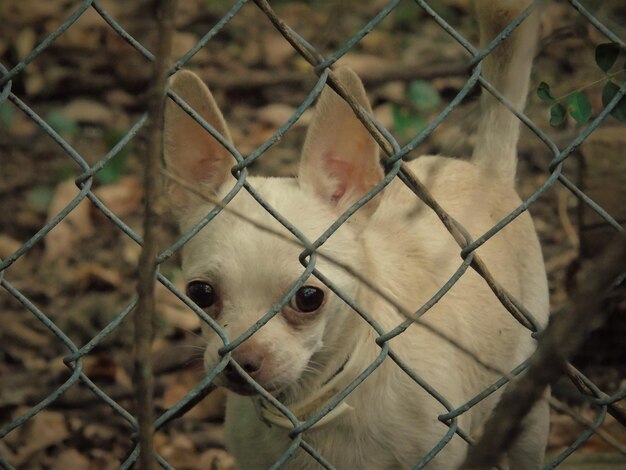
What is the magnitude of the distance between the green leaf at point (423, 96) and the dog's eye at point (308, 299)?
2963mm

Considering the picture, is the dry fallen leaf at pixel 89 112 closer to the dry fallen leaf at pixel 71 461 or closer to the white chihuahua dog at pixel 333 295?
the dry fallen leaf at pixel 71 461

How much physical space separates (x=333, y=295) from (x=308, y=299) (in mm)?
75

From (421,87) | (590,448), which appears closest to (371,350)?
(590,448)

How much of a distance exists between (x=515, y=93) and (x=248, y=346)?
1198 mm

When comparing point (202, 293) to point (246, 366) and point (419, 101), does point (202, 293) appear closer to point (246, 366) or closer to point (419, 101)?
point (246, 366)

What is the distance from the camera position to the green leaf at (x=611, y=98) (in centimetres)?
220

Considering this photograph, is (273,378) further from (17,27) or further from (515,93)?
(17,27)

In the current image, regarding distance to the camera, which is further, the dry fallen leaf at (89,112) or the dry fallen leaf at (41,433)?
the dry fallen leaf at (89,112)

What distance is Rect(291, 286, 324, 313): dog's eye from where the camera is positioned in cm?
252

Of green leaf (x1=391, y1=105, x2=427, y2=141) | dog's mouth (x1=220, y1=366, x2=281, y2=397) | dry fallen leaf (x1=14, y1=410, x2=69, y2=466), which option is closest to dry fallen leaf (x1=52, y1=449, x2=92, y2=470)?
dry fallen leaf (x1=14, y1=410, x2=69, y2=466)

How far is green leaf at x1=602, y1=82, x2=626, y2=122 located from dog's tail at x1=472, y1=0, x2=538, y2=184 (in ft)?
0.64

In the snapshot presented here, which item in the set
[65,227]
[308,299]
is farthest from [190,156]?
[65,227]

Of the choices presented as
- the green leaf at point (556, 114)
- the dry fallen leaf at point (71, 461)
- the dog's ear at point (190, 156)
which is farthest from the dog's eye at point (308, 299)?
the dry fallen leaf at point (71, 461)

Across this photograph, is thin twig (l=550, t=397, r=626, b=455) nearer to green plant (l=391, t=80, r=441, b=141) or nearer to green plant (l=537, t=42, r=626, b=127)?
green plant (l=537, t=42, r=626, b=127)
